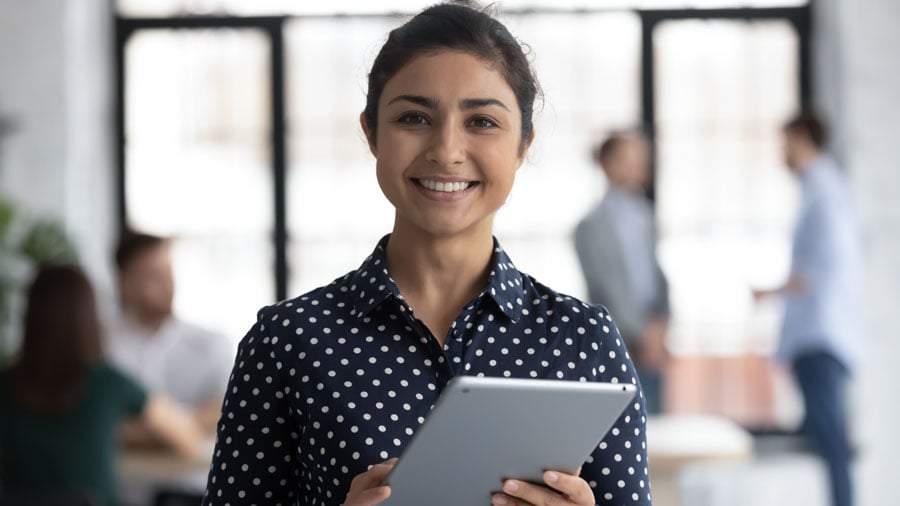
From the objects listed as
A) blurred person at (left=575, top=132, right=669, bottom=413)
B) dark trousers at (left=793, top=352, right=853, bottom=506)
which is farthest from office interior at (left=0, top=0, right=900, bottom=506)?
dark trousers at (left=793, top=352, right=853, bottom=506)

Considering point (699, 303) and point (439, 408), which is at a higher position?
point (439, 408)

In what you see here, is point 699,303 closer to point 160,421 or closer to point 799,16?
point 799,16

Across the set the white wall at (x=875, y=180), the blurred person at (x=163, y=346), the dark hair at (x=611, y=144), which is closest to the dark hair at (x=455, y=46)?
the blurred person at (x=163, y=346)

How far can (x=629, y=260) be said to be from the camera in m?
5.54

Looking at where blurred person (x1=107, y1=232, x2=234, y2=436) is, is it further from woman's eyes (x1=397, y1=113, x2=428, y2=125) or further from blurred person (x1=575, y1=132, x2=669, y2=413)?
woman's eyes (x1=397, y1=113, x2=428, y2=125)

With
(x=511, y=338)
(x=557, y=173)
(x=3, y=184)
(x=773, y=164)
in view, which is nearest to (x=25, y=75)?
(x=3, y=184)

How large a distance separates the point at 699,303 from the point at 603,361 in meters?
4.81

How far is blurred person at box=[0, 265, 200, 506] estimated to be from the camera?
136 inches

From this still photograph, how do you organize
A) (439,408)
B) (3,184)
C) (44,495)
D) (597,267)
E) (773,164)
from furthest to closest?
(773,164) < (3,184) < (597,267) < (44,495) < (439,408)

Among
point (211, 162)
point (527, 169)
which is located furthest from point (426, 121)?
point (211, 162)

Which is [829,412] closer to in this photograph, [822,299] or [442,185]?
[822,299]

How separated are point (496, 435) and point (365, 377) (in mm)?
200

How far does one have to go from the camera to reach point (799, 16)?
20.1ft

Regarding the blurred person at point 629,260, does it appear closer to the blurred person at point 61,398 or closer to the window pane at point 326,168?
the window pane at point 326,168
